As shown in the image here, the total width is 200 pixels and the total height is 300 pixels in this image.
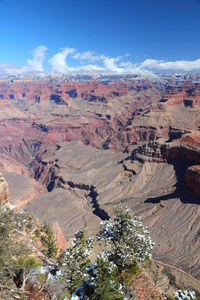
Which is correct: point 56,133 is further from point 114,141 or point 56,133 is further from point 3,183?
point 3,183

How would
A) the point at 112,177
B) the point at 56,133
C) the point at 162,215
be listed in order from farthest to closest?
the point at 56,133
the point at 112,177
the point at 162,215

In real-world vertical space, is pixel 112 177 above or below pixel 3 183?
below

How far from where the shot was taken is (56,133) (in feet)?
634

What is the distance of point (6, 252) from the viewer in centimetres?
1344

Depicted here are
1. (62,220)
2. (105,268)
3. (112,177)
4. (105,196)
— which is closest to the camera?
(105,268)

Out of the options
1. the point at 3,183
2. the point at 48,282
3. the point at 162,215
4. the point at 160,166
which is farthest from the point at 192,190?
the point at 48,282

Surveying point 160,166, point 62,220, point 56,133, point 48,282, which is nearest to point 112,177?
point 160,166

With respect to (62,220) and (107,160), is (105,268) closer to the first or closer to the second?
(62,220)

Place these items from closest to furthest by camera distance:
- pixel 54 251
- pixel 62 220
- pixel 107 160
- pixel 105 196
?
pixel 54 251 → pixel 62 220 → pixel 105 196 → pixel 107 160

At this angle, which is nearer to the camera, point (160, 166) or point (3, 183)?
point (3, 183)

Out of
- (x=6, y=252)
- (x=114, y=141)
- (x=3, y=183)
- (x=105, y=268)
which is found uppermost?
(x=6, y=252)

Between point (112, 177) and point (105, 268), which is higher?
point (105, 268)

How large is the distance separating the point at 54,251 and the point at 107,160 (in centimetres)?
8799

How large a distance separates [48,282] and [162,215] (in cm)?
5163
